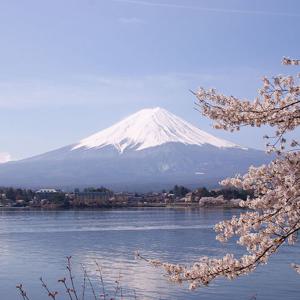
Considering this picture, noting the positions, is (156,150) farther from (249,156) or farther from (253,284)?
(253,284)

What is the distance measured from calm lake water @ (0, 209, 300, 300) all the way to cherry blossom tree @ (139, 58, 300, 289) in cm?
129

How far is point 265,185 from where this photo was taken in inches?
71.6

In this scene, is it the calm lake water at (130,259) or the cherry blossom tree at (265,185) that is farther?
the calm lake water at (130,259)

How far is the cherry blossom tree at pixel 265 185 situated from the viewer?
5.63ft

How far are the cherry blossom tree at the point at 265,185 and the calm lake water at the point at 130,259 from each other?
4.23 feet

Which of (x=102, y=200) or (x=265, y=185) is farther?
(x=102, y=200)

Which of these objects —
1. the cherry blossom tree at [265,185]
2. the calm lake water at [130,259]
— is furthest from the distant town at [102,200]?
the cherry blossom tree at [265,185]

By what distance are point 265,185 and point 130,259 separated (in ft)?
21.3

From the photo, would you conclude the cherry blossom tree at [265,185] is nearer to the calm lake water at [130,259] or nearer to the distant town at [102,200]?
the calm lake water at [130,259]

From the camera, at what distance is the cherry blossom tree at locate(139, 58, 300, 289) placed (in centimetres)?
172

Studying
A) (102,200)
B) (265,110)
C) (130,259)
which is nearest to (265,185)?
(265,110)

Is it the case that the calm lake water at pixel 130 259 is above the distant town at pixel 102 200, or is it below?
below

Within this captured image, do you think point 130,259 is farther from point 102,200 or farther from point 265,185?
point 102,200

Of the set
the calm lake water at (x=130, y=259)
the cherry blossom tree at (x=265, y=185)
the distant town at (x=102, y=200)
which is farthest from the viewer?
the distant town at (x=102, y=200)
